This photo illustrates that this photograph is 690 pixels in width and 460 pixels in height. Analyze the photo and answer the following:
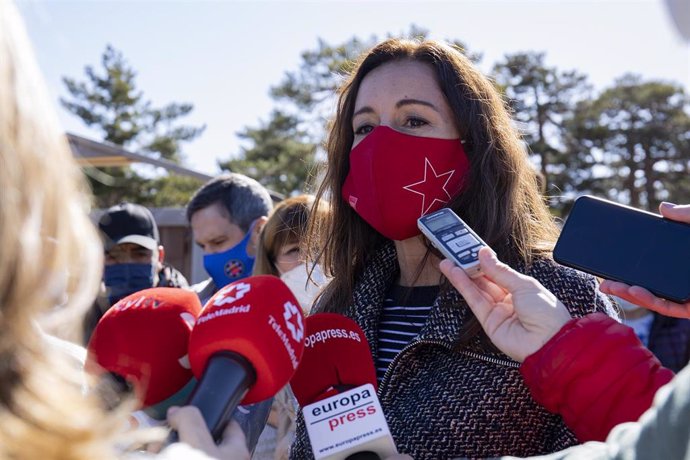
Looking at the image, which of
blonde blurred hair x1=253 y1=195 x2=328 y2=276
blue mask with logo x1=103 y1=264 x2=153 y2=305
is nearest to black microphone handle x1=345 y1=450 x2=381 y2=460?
blonde blurred hair x1=253 y1=195 x2=328 y2=276

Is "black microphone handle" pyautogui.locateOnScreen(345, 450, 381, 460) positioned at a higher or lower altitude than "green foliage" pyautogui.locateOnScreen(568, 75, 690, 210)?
higher

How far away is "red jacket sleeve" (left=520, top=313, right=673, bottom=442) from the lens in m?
1.35

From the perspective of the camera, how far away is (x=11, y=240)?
3.06ft

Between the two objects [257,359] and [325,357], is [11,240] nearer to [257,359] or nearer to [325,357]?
[257,359]

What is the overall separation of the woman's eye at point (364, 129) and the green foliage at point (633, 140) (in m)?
28.7

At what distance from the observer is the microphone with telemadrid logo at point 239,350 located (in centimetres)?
115

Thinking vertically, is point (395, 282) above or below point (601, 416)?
below

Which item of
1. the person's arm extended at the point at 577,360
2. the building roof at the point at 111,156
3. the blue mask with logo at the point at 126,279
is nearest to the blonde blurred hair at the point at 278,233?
the blue mask with logo at the point at 126,279

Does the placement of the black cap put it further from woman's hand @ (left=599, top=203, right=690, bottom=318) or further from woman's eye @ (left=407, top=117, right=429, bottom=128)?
woman's hand @ (left=599, top=203, right=690, bottom=318)

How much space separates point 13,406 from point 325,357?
2.48 ft

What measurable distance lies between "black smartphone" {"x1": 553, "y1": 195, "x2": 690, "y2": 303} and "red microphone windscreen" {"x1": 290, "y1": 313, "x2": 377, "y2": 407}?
0.52 metres

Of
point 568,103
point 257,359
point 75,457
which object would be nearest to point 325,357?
point 257,359

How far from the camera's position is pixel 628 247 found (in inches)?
65.7

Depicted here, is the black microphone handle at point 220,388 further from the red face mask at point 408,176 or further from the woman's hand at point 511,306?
the red face mask at point 408,176
